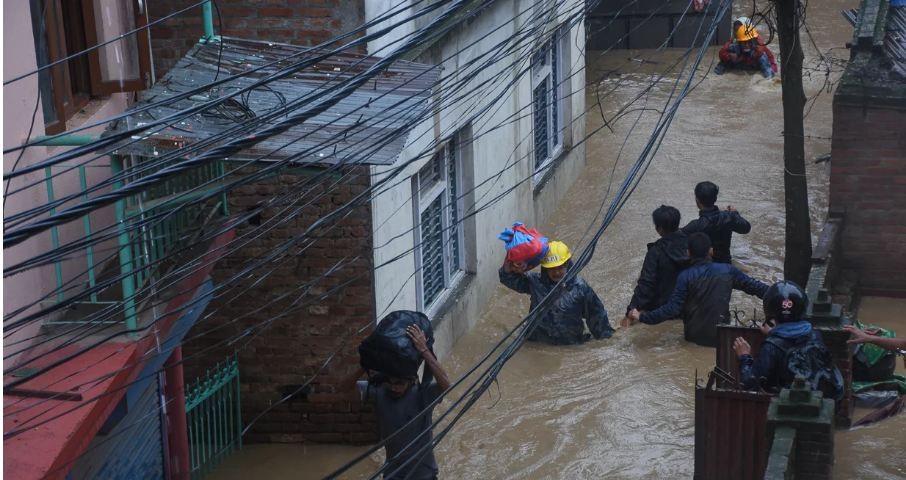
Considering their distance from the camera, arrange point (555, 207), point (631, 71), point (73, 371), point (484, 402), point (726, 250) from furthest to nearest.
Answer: point (631, 71) → point (555, 207) → point (726, 250) → point (484, 402) → point (73, 371)

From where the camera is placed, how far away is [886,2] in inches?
545

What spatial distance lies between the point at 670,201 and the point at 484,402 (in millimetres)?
5483

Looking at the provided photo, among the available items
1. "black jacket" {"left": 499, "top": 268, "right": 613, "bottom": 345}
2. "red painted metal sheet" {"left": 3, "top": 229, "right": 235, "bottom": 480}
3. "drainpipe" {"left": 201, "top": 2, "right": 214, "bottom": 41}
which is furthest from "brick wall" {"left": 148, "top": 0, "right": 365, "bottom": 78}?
"red painted metal sheet" {"left": 3, "top": 229, "right": 235, "bottom": 480}

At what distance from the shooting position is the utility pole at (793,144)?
34.2 ft

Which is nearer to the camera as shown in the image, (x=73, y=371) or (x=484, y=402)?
(x=73, y=371)

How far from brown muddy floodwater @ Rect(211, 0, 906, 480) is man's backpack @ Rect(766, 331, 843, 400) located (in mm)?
1048

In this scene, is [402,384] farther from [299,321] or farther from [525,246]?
[525,246]

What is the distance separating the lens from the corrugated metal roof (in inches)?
269

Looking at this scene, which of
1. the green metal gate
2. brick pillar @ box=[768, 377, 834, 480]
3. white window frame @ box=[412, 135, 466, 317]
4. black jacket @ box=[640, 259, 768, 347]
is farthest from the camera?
black jacket @ box=[640, 259, 768, 347]

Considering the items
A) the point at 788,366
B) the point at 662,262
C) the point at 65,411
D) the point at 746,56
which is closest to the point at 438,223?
the point at 662,262

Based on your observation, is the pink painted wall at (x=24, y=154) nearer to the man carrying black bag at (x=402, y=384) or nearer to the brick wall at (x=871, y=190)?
the man carrying black bag at (x=402, y=384)

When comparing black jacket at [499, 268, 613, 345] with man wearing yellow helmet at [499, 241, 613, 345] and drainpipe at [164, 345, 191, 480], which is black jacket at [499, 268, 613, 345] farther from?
drainpipe at [164, 345, 191, 480]

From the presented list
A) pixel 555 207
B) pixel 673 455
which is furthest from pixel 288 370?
pixel 555 207

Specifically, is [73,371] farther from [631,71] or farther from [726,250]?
[631,71]
